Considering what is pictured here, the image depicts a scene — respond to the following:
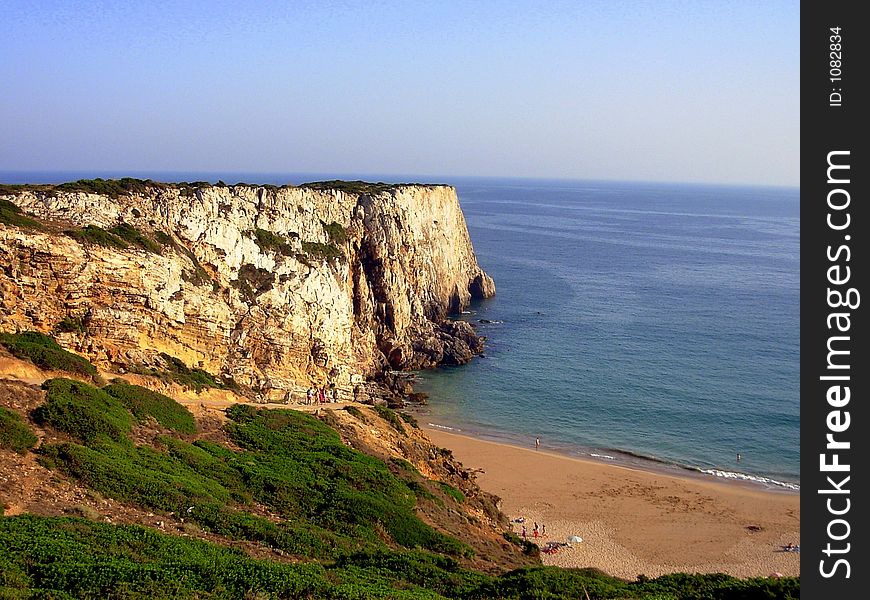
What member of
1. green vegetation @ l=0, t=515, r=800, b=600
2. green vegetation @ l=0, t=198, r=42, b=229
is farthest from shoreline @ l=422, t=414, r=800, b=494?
green vegetation @ l=0, t=198, r=42, b=229

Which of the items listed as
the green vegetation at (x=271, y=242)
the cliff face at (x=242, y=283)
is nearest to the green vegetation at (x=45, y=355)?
the cliff face at (x=242, y=283)

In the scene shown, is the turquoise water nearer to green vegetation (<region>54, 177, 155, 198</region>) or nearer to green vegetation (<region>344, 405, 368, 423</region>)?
green vegetation (<region>344, 405, 368, 423</region>)

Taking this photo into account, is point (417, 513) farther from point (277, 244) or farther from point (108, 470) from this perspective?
point (277, 244)

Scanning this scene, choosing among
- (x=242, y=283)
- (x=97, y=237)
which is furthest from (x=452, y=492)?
(x=242, y=283)

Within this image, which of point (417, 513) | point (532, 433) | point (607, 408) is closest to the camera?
point (417, 513)

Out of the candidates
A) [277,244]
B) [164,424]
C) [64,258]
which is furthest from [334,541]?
[277,244]
